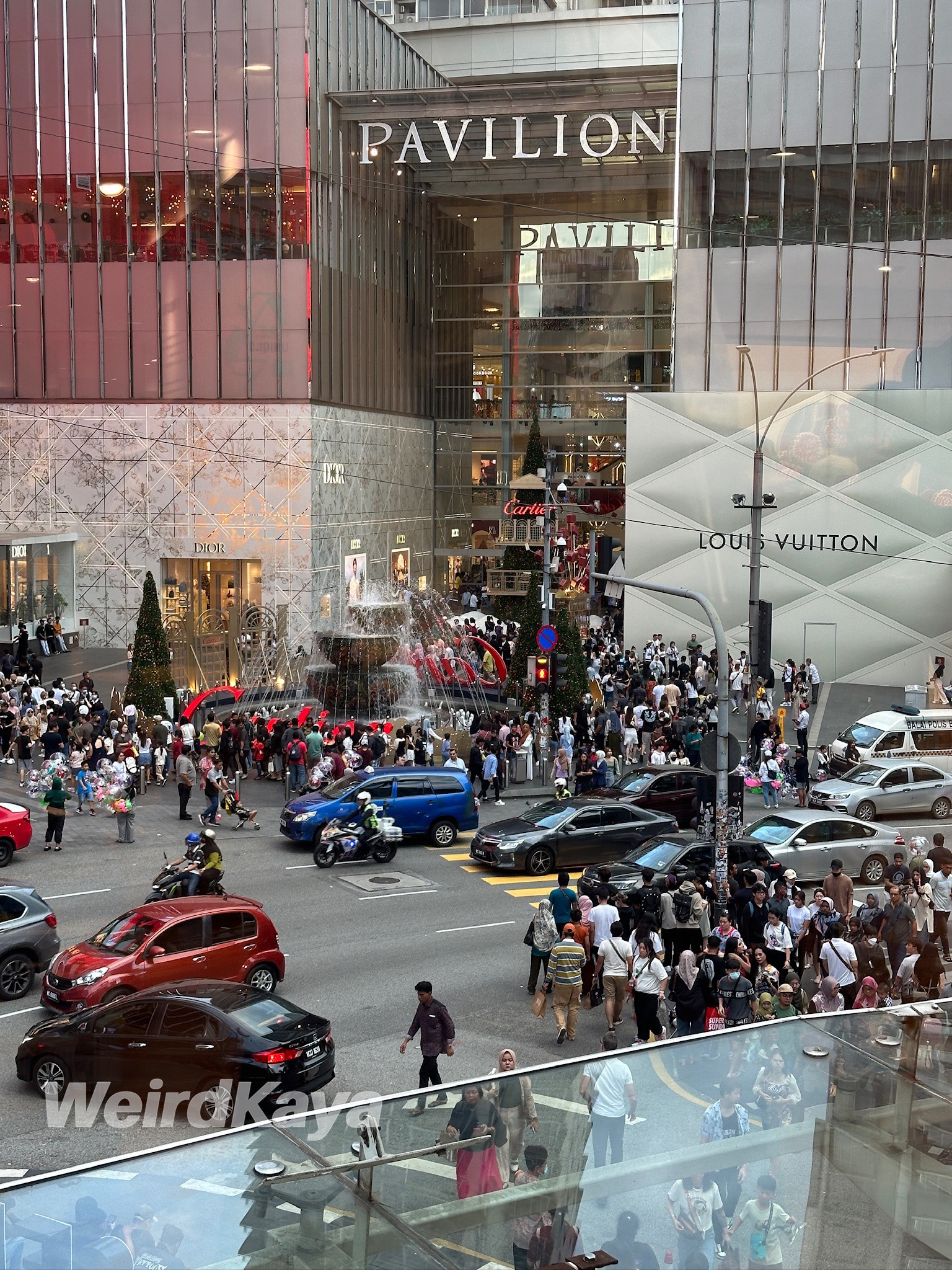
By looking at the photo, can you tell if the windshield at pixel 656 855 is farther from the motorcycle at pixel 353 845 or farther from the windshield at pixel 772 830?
the motorcycle at pixel 353 845

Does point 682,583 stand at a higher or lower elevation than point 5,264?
lower

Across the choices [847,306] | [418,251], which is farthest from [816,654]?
[418,251]

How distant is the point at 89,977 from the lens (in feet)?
48.8

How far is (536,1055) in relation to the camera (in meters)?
14.5

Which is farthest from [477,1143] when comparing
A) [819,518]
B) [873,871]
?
[819,518]

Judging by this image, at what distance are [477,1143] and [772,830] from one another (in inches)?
646

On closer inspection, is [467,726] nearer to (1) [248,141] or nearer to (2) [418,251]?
(1) [248,141]

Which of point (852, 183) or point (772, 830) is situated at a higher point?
point (852, 183)

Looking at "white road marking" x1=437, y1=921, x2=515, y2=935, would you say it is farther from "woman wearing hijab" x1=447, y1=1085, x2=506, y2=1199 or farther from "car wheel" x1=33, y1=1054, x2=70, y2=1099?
"woman wearing hijab" x1=447, y1=1085, x2=506, y2=1199

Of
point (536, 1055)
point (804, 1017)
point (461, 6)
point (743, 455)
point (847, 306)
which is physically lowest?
point (536, 1055)

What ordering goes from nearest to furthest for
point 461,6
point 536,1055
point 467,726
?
point 536,1055, point 467,726, point 461,6

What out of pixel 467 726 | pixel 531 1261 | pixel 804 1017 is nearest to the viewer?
pixel 531 1261

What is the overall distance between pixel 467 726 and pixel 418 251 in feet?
105

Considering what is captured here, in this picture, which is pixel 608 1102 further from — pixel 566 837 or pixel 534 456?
pixel 534 456
